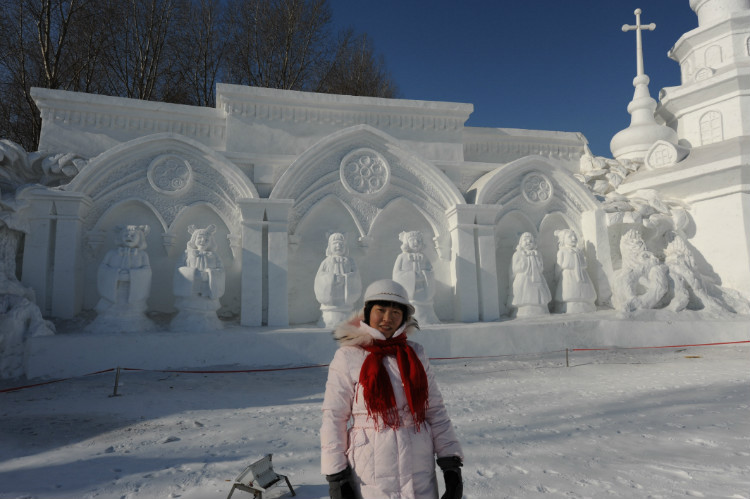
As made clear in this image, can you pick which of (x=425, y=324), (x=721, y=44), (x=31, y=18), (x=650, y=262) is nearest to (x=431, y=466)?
(x=425, y=324)

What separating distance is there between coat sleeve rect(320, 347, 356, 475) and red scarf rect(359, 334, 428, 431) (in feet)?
0.23

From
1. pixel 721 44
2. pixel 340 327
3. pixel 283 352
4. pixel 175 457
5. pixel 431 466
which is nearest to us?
pixel 431 466

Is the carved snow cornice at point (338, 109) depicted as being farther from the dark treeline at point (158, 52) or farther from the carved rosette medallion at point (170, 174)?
the dark treeline at point (158, 52)

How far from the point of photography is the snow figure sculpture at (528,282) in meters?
7.49

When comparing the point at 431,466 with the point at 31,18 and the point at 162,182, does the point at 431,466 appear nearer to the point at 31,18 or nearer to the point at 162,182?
the point at 162,182

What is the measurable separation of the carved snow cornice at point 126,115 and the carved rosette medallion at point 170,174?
98 centimetres

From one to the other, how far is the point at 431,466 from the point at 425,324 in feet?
16.8

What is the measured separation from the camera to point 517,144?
30.8 feet

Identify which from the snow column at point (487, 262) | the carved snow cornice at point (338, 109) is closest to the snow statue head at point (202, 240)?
the carved snow cornice at point (338, 109)

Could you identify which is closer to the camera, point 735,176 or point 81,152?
point 81,152

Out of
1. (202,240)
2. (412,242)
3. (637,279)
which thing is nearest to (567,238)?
(637,279)

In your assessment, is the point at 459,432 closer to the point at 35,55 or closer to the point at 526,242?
the point at 526,242

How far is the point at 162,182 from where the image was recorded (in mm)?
7082

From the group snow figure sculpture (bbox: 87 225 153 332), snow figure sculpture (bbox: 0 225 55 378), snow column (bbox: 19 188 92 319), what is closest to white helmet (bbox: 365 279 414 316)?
snow figure sculpture (bbox: 87 225 153 332)
